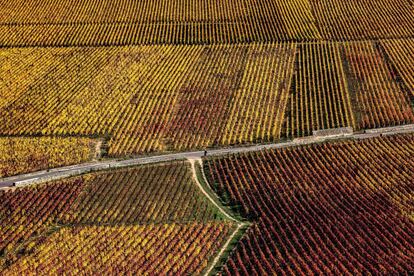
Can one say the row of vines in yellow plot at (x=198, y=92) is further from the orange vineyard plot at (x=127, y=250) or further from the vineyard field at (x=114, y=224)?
the orange vineyard plot at (x=127, y=250)

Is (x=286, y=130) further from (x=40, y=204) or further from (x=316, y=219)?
(x=40, y=204)

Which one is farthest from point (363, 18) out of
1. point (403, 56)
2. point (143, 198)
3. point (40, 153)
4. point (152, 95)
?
point (40, 153)

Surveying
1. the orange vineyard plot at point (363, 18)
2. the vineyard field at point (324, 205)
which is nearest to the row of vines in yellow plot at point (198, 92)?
the orange vineyard plot at point (363, 18)

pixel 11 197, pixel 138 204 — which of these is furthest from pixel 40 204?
pixel 138 204

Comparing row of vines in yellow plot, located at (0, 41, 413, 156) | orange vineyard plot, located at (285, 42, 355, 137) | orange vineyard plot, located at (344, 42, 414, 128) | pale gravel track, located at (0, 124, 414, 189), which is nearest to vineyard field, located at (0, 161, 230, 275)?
pale gravel track, located at (0, 124, 414, 189)

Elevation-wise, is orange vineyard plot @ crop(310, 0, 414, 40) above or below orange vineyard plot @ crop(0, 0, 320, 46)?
above

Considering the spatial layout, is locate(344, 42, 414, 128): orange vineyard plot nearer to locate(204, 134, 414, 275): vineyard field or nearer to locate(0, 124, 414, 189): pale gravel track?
locate(0, 124, 414, 189): pale gravel track

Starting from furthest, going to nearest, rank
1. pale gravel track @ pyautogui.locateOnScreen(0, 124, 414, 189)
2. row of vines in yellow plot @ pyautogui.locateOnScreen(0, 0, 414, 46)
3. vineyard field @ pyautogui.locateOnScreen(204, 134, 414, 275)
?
row of vines in yellow plot @ pyautogui.locateOnScreen(0, 0, 414, 46), pale gravel track @ pyautogui.locateOnScreen(0, 124, 414, 189), vineyard field @ pyautogui.locateOnScreen(204, 134, 414, 275)

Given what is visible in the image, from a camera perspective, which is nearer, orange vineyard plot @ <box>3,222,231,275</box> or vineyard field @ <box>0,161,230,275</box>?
orange vineyard plot @ <box>3,222,231,275</box>

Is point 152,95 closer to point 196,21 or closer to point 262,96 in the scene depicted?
point 262,96
